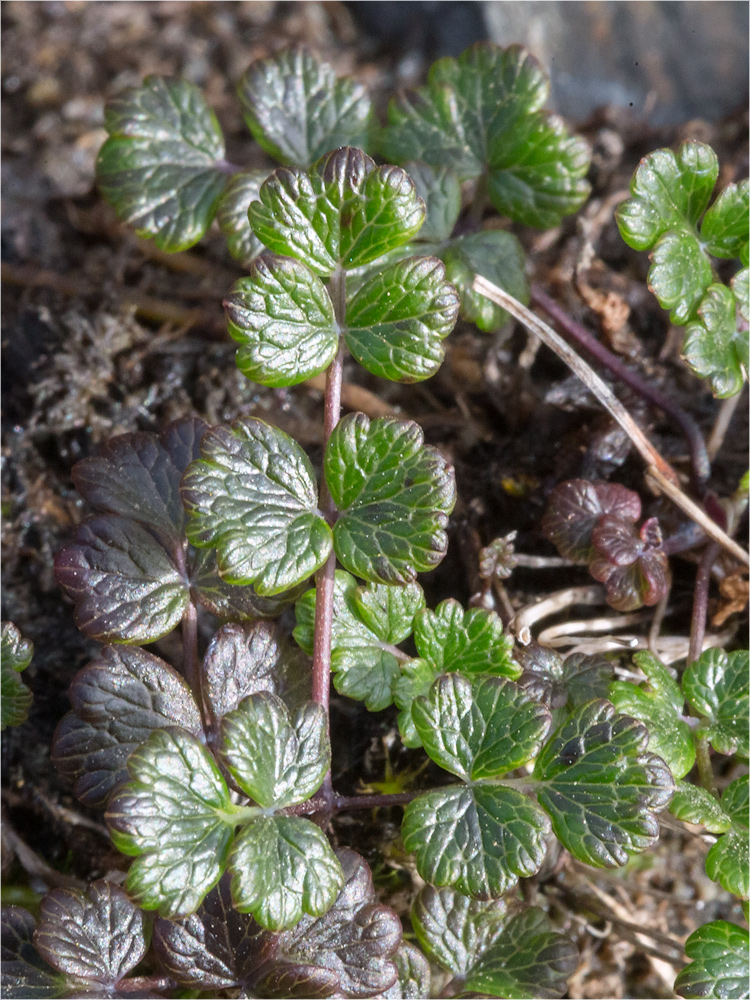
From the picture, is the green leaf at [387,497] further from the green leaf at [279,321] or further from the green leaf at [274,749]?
the green leaf at [274,749]

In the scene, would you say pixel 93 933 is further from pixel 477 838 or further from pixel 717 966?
pixel 717 966

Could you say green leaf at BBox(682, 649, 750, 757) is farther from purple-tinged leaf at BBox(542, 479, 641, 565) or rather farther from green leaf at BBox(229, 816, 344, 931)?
green leaf at BBox(229, 816, 344, 931)

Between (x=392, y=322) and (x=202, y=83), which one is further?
(x=202, y=83)

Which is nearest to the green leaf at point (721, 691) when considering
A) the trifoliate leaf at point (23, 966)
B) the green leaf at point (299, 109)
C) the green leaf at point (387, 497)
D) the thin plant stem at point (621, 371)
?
the thin plant stem at point (621, 371)

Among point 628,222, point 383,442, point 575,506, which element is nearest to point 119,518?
point 383,442

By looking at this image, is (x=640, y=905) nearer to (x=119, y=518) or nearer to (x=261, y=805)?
(x=261, y=805)

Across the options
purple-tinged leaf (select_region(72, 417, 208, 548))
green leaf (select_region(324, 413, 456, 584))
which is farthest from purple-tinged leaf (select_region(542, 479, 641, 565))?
purple-tinged leaf (select_region(72, 417, 208, 548))
